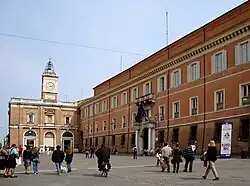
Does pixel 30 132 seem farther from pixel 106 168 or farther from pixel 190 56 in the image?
pixel 106 168

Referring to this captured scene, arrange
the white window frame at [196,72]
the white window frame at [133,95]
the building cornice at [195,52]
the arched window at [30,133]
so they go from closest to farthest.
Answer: the building cornice at [195,52], the white window frame at [196,72], the white window frame at [133,95], the arched window at [30,133]

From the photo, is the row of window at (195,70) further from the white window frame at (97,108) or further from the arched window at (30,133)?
the arched window at (30,133)

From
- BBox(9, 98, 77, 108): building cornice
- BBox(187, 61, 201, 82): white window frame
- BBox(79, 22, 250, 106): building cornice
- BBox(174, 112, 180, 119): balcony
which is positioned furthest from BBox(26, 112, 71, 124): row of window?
BBox(187, 61, 201, 82): white window frame

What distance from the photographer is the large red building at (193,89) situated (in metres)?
39.1

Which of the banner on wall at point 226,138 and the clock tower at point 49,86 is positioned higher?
the clock tower at point 49,86

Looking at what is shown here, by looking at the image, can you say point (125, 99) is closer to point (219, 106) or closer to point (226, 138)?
point (219, 106)

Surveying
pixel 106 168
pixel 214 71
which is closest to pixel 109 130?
pixel 214 71

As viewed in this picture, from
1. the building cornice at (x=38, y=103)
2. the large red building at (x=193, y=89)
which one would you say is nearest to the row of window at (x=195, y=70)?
the large red building at (x=193, y=89)

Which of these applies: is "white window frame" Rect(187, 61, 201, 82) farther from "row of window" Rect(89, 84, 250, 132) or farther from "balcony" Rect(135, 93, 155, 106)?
"balcony" Rect(135, 93, 155, 106)

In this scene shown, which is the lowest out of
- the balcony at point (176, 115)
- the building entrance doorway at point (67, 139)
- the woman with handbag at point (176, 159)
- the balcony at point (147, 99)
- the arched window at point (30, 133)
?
the building entrance doorway at point (67, 139)

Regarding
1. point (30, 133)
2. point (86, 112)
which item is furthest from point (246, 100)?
point (30, 133)

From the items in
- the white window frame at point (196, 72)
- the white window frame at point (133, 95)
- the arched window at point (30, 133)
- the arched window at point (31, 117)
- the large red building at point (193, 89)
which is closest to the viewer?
the large red building at point (193, 89)

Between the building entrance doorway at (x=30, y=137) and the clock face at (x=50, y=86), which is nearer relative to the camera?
the building entrance doorway at (x=30, y=137)

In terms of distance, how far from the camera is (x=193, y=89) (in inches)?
1860
